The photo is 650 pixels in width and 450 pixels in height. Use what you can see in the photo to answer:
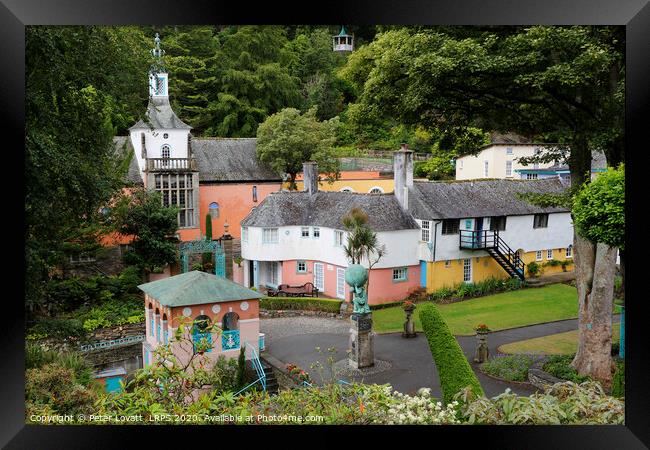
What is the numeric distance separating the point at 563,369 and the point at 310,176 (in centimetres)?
304

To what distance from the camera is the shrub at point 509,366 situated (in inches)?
241

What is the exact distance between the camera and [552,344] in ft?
20.9

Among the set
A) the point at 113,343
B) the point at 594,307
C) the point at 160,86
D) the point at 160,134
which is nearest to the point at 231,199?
the point at 160,134

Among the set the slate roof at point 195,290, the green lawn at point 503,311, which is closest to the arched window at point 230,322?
the slate roof at point 195,290

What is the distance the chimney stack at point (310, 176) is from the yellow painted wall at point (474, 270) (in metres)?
1.39

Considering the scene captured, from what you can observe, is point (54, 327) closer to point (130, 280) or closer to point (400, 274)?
point (130, 280)

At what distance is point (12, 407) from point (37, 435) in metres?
0.29

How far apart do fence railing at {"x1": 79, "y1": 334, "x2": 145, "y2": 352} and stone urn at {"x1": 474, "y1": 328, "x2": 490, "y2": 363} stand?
10.2 feet

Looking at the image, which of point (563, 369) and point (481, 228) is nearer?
point (563, 369)

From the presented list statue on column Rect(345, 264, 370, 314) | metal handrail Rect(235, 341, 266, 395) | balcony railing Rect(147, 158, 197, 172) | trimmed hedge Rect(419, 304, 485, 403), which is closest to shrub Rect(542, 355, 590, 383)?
trimmed hedge Rect(419, 304, 485, 403)

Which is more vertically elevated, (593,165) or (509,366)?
(593,165)

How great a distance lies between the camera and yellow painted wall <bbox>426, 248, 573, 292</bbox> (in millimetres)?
6605

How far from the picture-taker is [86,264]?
245 inches

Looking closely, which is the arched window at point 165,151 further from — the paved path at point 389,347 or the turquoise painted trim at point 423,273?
the turquoise painted trim at point 423,273
